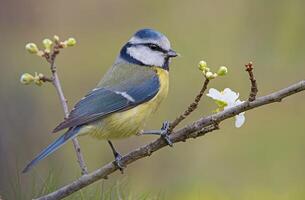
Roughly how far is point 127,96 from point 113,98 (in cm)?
4

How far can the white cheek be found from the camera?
1.82m

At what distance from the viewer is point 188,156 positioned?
2.90m

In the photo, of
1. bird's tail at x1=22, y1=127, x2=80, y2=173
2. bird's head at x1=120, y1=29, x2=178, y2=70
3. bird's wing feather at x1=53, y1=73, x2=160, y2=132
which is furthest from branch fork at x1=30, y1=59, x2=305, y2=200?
bird's head at x1=120, y1=29, x2=178, y2=70

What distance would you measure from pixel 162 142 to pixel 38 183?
1.31 feet

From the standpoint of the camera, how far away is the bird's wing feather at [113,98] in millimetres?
1604

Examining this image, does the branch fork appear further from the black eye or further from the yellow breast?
the black eye

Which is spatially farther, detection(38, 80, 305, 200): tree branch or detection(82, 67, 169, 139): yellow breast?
detection(82, 67, 169, 139): yellow breast

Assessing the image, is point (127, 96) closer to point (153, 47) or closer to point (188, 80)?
point (153, 47)

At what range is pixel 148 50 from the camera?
1.82 metres

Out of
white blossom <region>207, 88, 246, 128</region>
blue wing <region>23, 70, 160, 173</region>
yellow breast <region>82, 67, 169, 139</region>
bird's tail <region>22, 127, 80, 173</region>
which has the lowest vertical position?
white blossom <region>207, 88, 246, 128</region>

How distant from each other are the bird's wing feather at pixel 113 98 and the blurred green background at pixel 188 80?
0.41 meters

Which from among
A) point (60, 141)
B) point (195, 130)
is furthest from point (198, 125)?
point (60, 141)

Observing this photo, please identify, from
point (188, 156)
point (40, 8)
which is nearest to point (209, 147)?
point (188, 156)

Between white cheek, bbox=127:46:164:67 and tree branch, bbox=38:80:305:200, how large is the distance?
0.58 m
